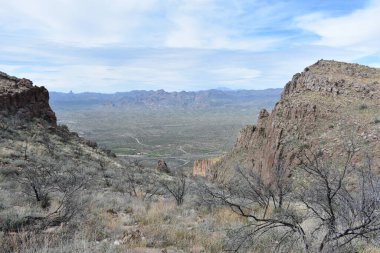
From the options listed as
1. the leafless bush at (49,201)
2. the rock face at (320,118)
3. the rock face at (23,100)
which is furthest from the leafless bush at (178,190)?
the rock face at (23,100)

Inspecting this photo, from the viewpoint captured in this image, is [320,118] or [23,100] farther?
[320,118]

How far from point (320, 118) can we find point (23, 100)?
25146 millimetres

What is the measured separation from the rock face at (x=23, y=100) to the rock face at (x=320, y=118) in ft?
65.2

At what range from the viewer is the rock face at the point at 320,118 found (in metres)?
29.2

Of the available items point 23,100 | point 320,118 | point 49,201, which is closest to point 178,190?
point 49,201

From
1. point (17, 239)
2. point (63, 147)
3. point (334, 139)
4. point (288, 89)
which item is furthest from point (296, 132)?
point (17, 239)

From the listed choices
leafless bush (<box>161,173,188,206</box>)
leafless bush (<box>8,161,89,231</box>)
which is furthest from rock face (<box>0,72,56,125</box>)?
leafless bush (<box>161,173,188,206</box>)

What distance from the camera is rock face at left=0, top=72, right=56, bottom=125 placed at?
30.7 m

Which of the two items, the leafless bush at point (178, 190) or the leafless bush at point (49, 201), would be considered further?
the leafless bush at point (178, 190)

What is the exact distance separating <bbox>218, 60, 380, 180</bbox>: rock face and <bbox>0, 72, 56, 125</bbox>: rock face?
783 inches

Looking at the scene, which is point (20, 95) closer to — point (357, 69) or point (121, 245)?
point (121, 245)

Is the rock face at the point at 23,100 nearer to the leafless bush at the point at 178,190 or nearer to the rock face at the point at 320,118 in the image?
the leafless bush at the point at 178,190

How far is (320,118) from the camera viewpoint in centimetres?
3297

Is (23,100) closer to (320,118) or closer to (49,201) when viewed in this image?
(49,201)
